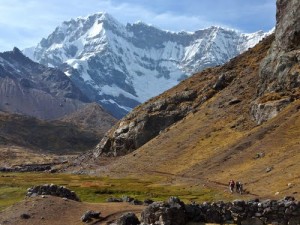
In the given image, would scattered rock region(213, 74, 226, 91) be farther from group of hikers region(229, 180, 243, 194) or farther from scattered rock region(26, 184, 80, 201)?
scattered rock region(26, 184, 80, 201)

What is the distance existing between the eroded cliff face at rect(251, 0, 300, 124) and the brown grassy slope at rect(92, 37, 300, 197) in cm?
633

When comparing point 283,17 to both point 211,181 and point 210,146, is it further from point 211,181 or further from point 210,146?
point 211,181

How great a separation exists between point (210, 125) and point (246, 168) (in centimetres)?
5916

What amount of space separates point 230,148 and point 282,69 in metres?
41.9

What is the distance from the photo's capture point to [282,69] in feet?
511

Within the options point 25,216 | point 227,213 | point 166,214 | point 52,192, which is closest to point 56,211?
point 25,216

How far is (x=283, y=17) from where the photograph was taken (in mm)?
171625

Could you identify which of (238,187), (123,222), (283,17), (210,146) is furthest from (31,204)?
(283,17)

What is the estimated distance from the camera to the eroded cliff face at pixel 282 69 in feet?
472

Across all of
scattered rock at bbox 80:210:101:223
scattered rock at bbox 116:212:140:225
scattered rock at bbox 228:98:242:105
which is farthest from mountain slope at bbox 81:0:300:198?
scattered rock at bbox 116:212:140:225

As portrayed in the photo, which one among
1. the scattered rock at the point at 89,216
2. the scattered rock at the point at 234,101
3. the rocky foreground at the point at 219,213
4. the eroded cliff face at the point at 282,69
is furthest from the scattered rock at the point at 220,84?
the rocky foreground at the point at 219,213

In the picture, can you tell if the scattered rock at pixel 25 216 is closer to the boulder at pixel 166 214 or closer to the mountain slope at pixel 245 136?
the boulder at pixel 166 214

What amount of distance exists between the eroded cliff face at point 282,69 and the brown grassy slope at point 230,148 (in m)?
6.33

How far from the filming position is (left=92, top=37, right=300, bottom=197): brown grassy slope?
307ft
